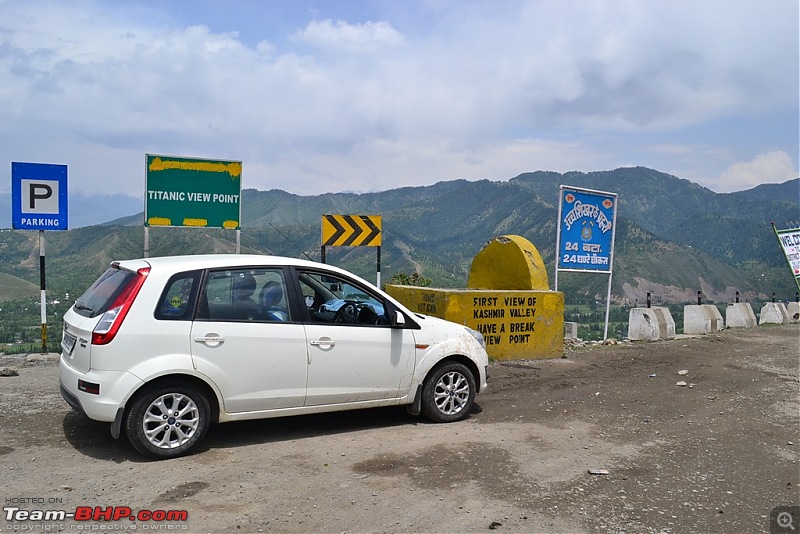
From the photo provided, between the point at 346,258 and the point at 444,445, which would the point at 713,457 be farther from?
the point at 346,258

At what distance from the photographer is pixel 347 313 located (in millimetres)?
6441

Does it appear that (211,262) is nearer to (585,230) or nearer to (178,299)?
(178,299)

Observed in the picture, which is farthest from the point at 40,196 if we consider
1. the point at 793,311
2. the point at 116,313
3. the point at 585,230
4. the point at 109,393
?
the point at 793,311

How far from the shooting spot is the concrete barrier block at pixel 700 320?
648 inches

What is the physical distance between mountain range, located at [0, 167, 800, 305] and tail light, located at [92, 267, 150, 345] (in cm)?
406

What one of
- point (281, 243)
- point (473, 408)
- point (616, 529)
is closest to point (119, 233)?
point (281, 243)

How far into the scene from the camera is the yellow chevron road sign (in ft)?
36.5

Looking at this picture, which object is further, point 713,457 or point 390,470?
point 713,457

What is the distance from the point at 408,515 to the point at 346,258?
817 inches

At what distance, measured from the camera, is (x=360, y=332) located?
6.28 meters

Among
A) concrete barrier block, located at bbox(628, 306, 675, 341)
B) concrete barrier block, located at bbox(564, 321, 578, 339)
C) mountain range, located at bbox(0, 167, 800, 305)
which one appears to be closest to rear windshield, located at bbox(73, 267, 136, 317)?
Result: mountain range, located at bbox(0, 167, 800, 305)

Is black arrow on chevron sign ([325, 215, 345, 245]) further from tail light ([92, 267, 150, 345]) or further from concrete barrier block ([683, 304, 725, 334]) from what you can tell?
concrete barrier block ([683, 304, 725, 334])

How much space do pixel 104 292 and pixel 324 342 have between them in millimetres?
2028

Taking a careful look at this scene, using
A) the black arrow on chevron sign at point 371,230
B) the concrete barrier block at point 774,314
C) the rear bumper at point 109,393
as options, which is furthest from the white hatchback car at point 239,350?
the concrete barrier block at point 774,314
